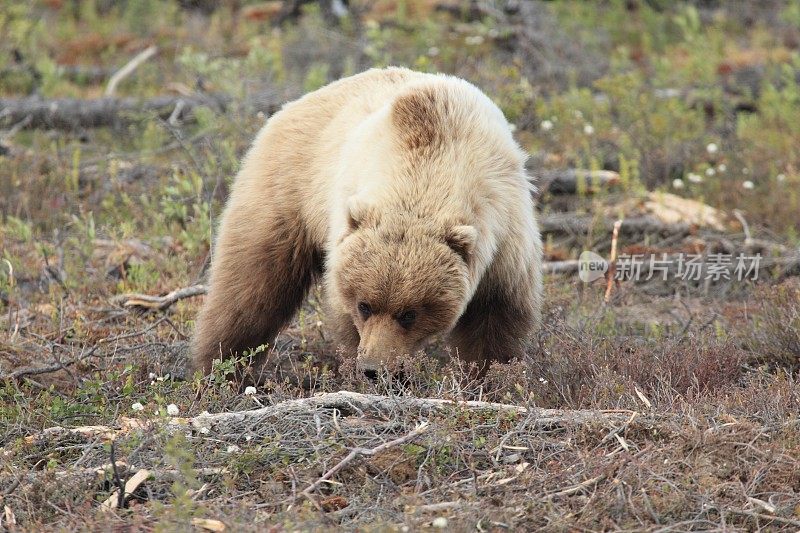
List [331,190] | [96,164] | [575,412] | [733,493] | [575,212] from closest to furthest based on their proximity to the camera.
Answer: [733,493]
[575,412]
[331,190]
[575,212]
[96,164]

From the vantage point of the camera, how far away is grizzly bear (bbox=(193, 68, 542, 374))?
14.9ft

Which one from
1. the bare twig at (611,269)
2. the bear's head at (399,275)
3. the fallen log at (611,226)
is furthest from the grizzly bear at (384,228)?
the fallen log at (611,226)

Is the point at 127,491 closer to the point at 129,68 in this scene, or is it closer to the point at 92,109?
the point at 92,109

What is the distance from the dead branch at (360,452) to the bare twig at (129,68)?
795 centimetres

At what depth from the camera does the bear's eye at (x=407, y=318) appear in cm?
459

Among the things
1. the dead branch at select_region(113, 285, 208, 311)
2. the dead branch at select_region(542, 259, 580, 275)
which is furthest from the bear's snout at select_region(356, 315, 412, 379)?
the dead branch at select_region(542, 259, 580, 275)

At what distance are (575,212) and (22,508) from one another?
5547 mm

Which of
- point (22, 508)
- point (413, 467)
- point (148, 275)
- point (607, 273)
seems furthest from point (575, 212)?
point (22, 508)

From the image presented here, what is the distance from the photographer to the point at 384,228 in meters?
4.52

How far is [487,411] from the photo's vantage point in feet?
13.9

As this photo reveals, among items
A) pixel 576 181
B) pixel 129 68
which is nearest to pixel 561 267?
pixel 576 181

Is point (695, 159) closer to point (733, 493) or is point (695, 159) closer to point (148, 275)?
point (148, 275)

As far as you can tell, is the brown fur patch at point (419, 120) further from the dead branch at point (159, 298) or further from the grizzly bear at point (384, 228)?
the dead branch at point (159, 298)

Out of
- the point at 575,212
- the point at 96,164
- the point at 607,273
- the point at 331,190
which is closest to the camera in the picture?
the point at 331,190
